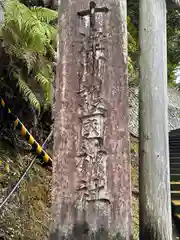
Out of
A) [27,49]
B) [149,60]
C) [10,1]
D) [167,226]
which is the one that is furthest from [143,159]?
[10,1]

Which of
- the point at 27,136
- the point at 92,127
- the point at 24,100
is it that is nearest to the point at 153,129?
the point at 27,136

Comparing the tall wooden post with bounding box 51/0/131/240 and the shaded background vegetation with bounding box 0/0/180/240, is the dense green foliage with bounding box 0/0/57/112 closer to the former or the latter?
the shaded background vegetation with bounding box 0/0/180/240

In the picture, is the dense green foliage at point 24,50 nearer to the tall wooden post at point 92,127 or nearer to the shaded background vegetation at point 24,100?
the shaded background vegetation at point 24,100

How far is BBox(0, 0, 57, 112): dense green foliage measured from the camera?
410cm

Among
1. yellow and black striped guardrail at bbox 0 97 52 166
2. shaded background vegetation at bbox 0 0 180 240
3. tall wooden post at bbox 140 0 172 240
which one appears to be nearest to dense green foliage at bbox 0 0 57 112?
shaded background vegetation at bbox 0 0 180 240

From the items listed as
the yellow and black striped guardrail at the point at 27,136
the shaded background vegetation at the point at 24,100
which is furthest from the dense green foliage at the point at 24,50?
the yellow and black striped guardrail at the point at 27,136

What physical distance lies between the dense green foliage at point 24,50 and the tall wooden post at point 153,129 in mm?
1223

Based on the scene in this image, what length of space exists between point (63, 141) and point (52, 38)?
242 centimetres

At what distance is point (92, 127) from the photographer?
2.65 metres

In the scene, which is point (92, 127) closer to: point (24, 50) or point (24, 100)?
point (24, 50)

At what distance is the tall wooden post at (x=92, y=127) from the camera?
254cm

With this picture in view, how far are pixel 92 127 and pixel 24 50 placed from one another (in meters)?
1.83

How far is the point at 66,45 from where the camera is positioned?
2869mm

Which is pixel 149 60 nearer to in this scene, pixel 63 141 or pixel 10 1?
pixel 10 1
